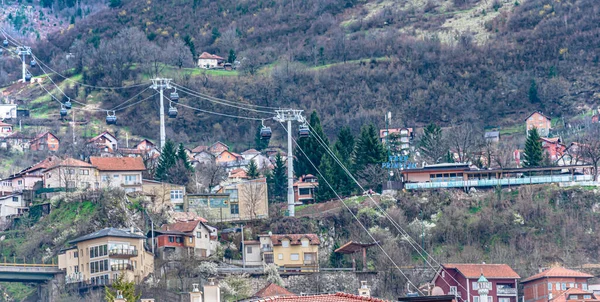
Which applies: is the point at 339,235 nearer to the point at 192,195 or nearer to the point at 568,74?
the point at 192,195

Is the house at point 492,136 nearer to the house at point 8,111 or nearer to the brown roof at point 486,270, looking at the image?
the house at point 8,111

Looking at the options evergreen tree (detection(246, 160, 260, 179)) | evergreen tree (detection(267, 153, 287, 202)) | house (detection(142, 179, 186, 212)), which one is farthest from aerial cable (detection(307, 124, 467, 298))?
house (detection(142, 179, 186, 212))

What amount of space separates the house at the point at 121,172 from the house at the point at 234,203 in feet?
14.8

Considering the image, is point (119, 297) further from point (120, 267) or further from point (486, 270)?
point (486, 270)

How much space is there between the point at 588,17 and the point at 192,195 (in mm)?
77428

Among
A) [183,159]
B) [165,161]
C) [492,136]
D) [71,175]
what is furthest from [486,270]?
[492,136]

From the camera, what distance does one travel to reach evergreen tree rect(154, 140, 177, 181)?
119562mm

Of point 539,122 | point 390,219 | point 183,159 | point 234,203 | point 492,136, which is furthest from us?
point 539,122

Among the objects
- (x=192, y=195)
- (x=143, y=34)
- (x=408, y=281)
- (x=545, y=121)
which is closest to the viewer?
(x=408, y=281)

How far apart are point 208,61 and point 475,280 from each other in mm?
89167

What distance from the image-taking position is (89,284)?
320 ft

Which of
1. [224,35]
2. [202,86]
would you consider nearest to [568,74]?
[202,86]

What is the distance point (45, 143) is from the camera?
14462 cm

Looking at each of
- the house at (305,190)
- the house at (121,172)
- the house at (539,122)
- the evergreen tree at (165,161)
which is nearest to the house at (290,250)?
the house at (121,172)
